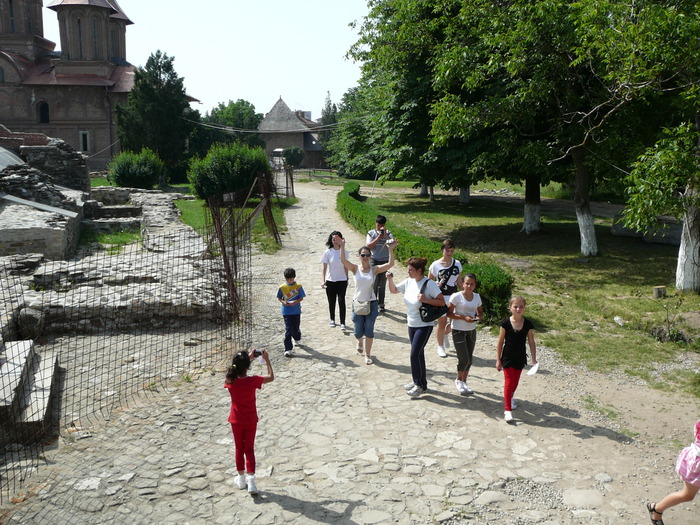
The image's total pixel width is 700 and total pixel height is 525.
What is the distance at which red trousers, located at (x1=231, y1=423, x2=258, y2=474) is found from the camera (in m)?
5.18

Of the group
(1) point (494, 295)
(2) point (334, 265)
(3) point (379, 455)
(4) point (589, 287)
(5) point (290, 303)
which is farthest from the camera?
(4) point (589, 287)

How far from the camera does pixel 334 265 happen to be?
30.4ft

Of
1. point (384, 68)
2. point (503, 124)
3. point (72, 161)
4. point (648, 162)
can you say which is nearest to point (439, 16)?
point (384, 68)

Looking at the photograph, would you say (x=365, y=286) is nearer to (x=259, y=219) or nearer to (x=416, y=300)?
(x=416, y=300)

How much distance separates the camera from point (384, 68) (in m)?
19.2

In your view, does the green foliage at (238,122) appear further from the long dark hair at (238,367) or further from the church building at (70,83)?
the long dark hair at (238,367)

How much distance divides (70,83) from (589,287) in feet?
159

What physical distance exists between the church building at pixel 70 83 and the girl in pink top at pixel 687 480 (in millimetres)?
51802

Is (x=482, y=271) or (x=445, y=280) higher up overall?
(x=445, y=280)

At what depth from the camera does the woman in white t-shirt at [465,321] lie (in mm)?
7074

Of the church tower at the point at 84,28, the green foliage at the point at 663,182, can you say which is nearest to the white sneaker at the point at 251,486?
the green foliage at the point at 663,182

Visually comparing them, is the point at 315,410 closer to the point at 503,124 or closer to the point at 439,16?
the point at 503,124

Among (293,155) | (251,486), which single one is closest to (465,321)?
(251,486)

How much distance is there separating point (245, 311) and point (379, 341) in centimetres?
270
